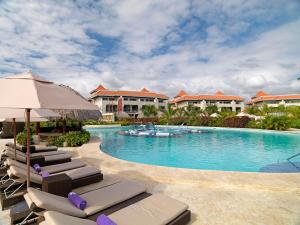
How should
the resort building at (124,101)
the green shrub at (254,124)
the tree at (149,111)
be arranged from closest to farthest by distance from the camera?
the green shrub at (254,124) < the tree at (149,111) < the resort building at (124,101)

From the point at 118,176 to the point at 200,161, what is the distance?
6.73m

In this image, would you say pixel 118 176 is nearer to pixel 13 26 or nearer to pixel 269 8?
pixel 13 26

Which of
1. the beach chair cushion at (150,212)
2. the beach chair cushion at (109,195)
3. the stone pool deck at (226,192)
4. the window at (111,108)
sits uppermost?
the window at (111,108)

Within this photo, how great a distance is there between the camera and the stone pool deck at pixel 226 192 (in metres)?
4.14

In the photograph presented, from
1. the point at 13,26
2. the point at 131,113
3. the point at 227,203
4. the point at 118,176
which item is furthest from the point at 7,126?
the point at 131,113

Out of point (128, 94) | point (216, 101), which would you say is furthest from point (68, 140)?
point (216, 101)

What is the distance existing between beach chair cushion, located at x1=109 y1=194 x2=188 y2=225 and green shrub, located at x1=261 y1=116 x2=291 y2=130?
29.5 metres

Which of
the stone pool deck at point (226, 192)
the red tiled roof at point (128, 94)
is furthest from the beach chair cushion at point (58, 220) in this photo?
the red tiled roof at point (128, 94)

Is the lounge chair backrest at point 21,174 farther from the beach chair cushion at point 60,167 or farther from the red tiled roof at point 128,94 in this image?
the red tiled roof at point 128,94

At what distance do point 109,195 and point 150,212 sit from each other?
1082 mm

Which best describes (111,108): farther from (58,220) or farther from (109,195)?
(58,220)

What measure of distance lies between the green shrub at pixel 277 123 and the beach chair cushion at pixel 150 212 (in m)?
29.5

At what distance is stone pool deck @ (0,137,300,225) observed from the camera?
163 inches

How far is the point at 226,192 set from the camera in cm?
545
